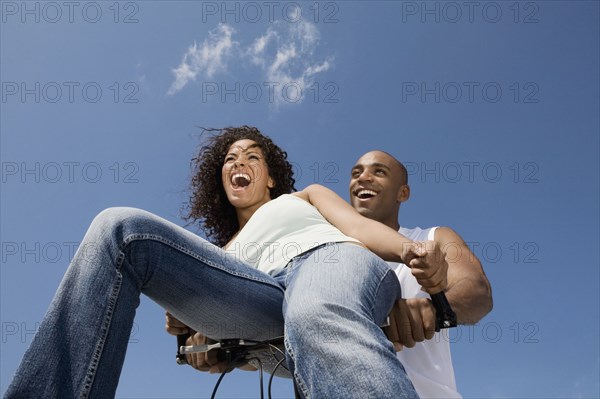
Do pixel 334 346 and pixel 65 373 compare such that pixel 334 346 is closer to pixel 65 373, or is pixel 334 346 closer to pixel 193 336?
pixel 65 373

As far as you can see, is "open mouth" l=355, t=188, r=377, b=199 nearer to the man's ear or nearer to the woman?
the man's ear

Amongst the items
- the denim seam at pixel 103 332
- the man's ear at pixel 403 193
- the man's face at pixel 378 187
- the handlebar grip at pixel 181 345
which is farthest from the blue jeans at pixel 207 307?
the man's ear at pixel 403 193

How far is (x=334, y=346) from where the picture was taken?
1722 millimetres

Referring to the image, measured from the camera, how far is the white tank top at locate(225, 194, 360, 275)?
2391 millimetres

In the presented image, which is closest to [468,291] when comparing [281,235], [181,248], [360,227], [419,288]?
[360,227]

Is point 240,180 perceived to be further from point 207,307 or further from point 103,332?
point 103,332

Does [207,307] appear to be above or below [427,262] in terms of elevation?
below

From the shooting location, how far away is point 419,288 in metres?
3.44

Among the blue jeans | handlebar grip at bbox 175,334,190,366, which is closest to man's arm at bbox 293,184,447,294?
the blue jeans

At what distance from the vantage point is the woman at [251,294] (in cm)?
167

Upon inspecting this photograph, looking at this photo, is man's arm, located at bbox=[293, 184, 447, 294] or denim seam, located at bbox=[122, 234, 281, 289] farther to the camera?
man's arm, located at bbox=[293, 184, 447, 294]

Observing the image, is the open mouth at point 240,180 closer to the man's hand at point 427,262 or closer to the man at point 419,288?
the man at point 419,288

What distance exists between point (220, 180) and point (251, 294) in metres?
1.62

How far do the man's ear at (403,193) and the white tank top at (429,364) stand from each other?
1090mm
